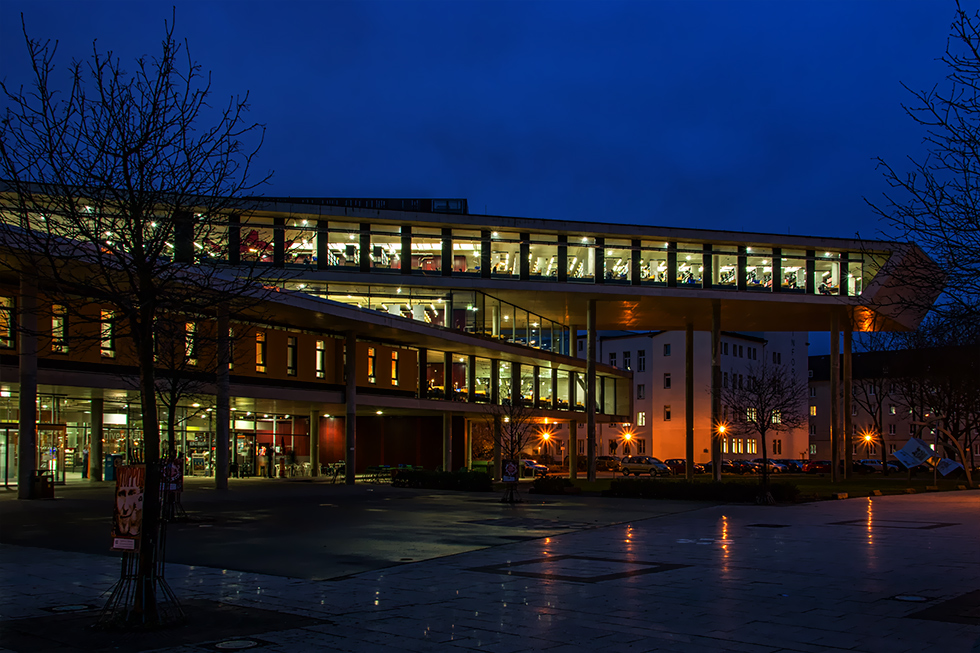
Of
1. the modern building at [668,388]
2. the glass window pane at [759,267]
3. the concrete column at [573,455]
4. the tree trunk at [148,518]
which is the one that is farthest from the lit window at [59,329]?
the modern building at [668,388]

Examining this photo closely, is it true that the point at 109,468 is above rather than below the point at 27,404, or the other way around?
below

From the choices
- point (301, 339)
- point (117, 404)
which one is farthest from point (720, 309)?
point (117, 404)

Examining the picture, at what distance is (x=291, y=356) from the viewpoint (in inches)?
1548

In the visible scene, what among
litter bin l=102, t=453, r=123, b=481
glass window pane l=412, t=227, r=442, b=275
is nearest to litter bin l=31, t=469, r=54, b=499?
litter bin l=102, t=453, r=123, b=481

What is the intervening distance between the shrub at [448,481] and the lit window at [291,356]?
23.1 feet

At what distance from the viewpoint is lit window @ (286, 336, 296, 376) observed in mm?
39031

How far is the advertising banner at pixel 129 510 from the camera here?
8.91 meters

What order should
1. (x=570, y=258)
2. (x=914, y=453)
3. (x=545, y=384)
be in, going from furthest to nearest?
(x=545, y=384) → (x=570, y=258) → (x=914, y=453)

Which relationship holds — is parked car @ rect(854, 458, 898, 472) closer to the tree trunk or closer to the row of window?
the row of window

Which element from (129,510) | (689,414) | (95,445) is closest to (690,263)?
(689,414)

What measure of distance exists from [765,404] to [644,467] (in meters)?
29.7

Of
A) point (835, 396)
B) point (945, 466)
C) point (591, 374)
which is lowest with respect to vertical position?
point (945, 466)

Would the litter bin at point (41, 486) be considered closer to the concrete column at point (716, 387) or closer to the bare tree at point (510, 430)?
the bare tree at point (510, 430)

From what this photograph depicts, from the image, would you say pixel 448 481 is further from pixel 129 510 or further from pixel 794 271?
pixel 794 271
